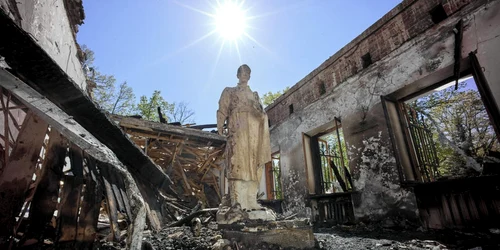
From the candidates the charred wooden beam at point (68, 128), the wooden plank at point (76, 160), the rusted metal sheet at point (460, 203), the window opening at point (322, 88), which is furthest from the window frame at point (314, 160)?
the charred wooden beam at point (68, 128)

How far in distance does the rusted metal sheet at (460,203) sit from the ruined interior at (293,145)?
0.8 inches

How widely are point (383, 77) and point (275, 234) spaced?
18.2ft

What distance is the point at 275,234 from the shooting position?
9.77 feet

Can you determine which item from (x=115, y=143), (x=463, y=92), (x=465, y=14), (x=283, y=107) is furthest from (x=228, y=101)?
(x=463, y=92)

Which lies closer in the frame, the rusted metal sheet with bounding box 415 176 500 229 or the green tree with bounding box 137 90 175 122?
the rusted metal sheet with bounding box 415 176 500 229

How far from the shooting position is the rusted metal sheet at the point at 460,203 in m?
4.11

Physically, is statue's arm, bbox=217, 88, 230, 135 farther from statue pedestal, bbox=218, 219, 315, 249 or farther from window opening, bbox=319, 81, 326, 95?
window opening, bbox=319, 81, 326, 95

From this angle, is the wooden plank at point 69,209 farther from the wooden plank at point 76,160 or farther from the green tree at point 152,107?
the green tree at point 152,107

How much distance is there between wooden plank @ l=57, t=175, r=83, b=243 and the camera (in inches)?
72.9

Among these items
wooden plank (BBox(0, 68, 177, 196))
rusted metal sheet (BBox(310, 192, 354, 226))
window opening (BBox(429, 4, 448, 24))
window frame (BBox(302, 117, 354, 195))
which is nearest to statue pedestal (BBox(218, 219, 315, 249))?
wooden plank (BBox(0, 68, 177, 196))

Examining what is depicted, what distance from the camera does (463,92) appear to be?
432 inches

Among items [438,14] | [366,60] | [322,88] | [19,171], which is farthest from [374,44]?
[19,171]

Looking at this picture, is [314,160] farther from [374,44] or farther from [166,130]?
[166,130]

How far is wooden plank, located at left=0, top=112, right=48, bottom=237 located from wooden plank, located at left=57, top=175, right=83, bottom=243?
26 centimetres
